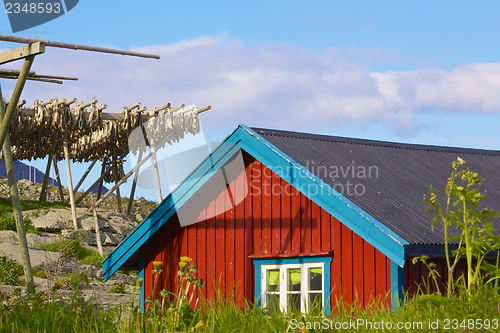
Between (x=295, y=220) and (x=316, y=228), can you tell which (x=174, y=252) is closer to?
(x=295, y=220)

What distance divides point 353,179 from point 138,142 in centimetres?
1553

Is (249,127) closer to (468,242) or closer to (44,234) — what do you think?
(468,242)

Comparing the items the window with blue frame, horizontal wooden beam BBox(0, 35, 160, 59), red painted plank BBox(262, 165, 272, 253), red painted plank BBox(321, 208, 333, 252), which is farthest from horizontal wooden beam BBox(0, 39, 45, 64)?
red painted plank BBox(321, 208, 333, 252)

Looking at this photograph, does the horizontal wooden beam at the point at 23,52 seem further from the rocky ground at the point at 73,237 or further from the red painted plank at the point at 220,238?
the rocky ground at the point at 73,237

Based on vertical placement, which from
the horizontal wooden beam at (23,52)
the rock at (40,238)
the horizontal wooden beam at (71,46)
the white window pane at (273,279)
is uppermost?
the horizontal wooden beam at (71,46)

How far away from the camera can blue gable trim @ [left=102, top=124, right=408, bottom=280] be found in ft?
22.2

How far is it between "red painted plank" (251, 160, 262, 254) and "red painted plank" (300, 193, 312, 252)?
2.60 feet

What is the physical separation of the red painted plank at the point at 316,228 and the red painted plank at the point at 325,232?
0.05 meters

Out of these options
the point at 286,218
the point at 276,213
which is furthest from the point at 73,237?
the point at 286,218

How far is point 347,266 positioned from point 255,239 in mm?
1714

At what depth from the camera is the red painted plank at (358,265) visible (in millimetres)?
7470

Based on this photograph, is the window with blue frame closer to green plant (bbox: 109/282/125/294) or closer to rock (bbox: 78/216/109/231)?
green plant (bbox: 109/282/125/294)

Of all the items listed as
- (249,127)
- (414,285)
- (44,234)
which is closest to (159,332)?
(414,285)

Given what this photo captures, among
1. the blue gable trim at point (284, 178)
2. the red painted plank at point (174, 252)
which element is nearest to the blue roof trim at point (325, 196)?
the blue gable trim at point (284, 178)
